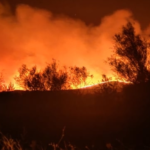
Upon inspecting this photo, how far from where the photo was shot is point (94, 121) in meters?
24.2

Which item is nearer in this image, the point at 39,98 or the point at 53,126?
the point at 53,126

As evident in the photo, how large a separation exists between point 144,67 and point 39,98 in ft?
65.6

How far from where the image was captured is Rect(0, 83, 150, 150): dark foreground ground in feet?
60.5

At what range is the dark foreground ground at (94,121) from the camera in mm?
18438

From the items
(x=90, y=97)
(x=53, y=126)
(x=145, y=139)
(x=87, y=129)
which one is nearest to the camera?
(x=145, y=139)

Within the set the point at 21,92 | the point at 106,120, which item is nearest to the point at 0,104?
the point at 21,92

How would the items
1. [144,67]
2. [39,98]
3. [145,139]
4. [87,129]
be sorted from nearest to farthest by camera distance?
1. [145,139]
2. [87,129]
3. [144,67]
4. [39,98]

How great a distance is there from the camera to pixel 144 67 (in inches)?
1026

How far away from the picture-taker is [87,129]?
21797 mm

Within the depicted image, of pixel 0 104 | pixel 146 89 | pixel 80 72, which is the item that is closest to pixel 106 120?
pixel 146 89

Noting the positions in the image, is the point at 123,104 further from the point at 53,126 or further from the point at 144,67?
the point at 53,126

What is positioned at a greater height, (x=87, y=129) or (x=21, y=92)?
(x=21, y=92)

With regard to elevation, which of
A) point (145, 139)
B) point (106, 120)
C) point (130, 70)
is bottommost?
point (145, 139)

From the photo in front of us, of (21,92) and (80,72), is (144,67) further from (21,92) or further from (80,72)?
(21,92)
